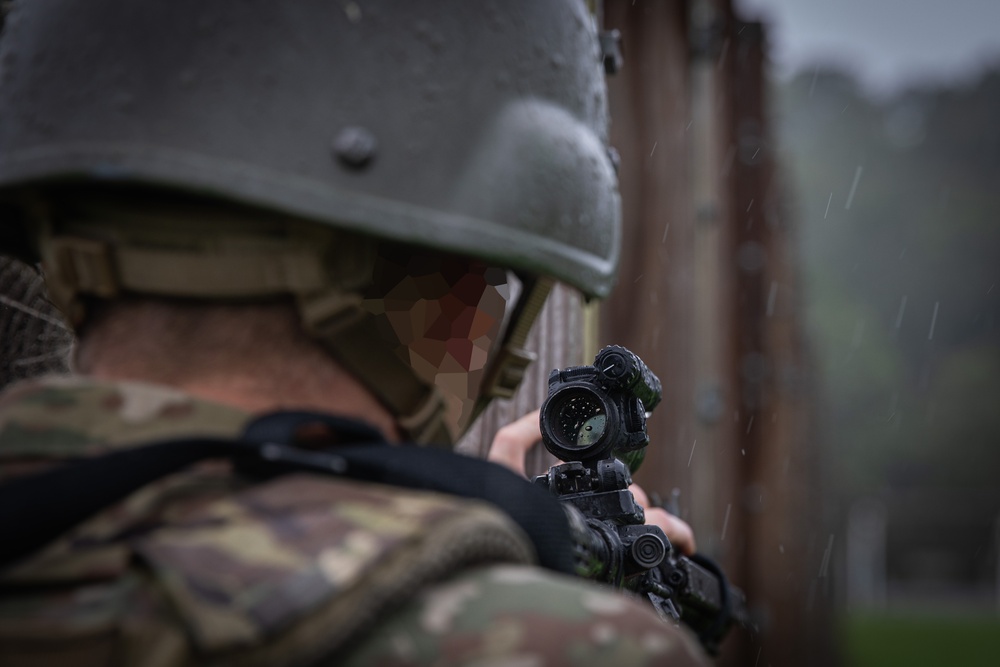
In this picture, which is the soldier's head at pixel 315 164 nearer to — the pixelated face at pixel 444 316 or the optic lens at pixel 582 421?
the pixelated face at pixel 444 316

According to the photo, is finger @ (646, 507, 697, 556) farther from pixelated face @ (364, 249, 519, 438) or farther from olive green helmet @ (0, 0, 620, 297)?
olive green helmet @ (0, 0, 620, 297)

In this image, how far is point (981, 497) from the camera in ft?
133

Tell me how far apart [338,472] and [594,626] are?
0.37 metres

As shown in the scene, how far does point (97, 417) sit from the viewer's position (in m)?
1.45

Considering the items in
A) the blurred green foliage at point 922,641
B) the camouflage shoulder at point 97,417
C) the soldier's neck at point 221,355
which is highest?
the soldier's neck at point 221,355

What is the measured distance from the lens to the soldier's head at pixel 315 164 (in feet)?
5.26

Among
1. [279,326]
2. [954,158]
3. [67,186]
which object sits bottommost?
[279,326]

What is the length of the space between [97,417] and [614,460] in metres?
1.28

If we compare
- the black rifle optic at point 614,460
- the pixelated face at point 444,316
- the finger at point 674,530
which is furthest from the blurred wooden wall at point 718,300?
the pixelated face at point 444,316

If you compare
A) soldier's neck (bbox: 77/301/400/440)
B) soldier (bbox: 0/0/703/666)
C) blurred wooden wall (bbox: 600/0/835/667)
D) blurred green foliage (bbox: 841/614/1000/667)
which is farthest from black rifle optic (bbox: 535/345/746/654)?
blurred green foliage (bbox: 841/614/1000/667)

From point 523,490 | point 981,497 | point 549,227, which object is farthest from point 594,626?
point 981,497

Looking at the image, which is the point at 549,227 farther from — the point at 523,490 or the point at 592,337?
the point at 592,337

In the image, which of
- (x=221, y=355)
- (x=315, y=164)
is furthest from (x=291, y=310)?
(x=315, y=164)

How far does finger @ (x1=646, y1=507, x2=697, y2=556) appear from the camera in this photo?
2822 millimetres
